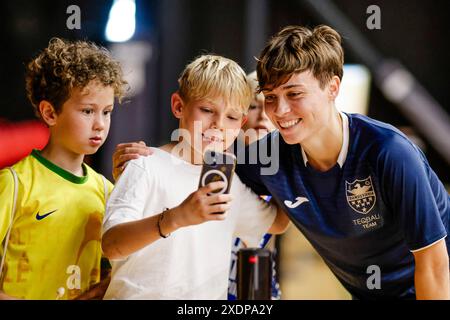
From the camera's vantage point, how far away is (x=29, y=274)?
139cm

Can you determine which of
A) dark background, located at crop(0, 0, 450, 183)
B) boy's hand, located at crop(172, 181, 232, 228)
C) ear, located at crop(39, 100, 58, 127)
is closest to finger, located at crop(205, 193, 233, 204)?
boy's hand, located at crop(172, 181, 232, 228)

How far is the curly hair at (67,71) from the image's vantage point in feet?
4.73

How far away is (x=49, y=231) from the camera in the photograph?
4.57ft

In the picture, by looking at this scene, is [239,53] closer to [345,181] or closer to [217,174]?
[345,181]

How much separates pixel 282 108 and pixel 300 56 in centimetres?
12

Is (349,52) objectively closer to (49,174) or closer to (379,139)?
(379,139)

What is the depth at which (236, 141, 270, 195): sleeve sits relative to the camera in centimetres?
152

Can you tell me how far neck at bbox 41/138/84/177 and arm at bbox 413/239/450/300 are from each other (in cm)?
76

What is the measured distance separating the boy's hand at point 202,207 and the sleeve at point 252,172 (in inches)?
13.1

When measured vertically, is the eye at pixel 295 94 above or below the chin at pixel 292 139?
above

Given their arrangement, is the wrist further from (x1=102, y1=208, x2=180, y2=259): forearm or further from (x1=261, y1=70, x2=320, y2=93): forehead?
(x1=261, y1=70, x2=320, y2=93): forehead

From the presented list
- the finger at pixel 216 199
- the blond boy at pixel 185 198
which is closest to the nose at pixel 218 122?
the blond boy at pixel 185 198

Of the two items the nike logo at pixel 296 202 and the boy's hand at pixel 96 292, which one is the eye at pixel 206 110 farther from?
the boy's hand at pixel 96 292

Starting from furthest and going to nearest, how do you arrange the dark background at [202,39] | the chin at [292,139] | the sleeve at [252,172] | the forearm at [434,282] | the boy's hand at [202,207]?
the dark background at [202,39] → the sleeve at [252,172] → the chin at [292,139] → the forearm at [434,282] → the boy's hand at [202,207]
